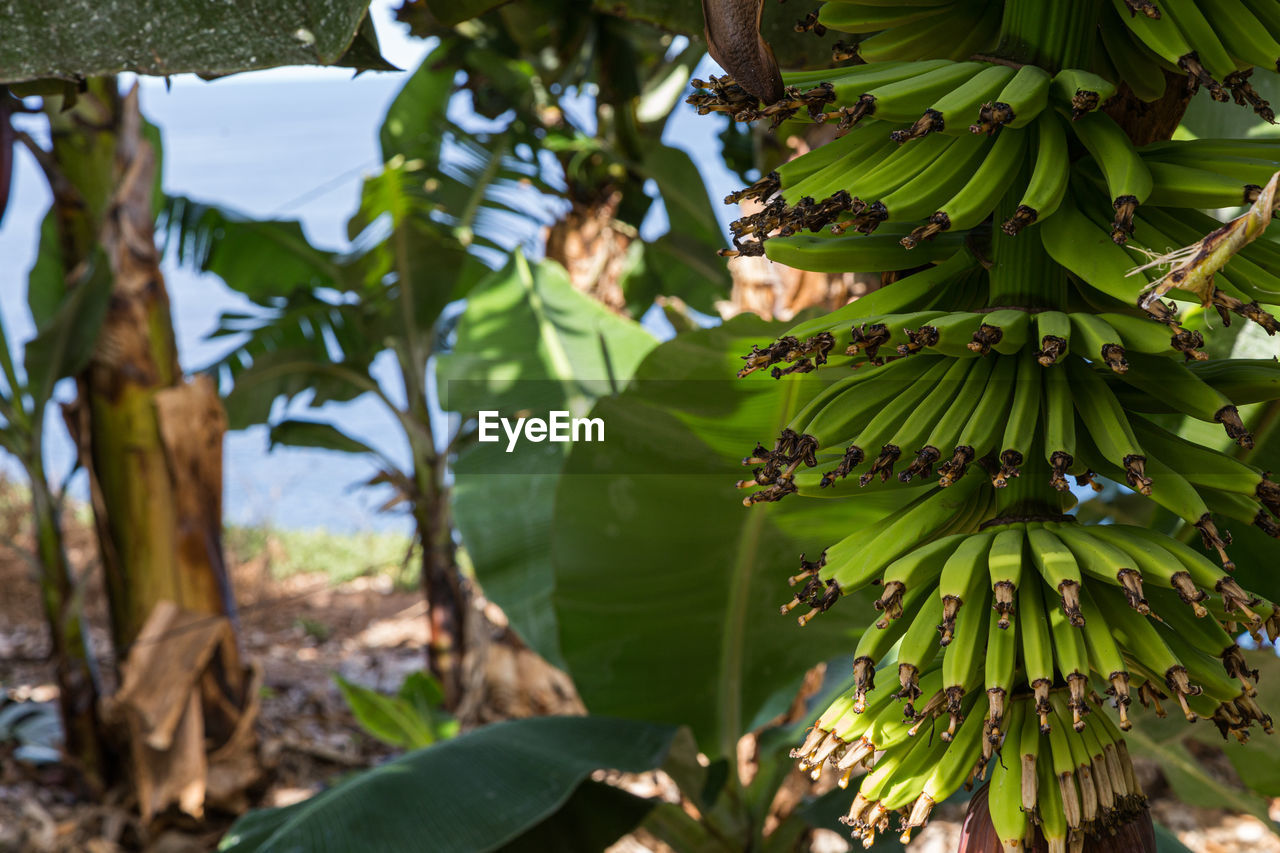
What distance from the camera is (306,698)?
280 centimetres

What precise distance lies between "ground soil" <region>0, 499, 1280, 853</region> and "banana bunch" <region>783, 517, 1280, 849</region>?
0.73 metres

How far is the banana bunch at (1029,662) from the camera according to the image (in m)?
0.31

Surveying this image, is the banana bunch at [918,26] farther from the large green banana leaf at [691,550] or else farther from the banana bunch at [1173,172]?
the large green banana leaf at [691,550]

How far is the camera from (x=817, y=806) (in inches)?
41.0

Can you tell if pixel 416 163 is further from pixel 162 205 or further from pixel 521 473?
pixel 521 473

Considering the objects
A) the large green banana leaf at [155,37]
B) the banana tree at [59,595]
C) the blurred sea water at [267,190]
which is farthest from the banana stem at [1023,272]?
the blurred sea water at [267,190]

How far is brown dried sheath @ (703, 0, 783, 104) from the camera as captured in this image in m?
0.30

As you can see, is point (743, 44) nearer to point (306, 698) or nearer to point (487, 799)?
point (487, 799)

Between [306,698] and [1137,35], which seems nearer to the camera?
[1137,35]

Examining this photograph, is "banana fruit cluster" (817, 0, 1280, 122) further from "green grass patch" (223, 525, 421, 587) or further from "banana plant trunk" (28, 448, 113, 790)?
"green grass patch" (223, 525, 421, 587)

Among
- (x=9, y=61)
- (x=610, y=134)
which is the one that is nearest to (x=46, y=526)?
(x=610, y=134)

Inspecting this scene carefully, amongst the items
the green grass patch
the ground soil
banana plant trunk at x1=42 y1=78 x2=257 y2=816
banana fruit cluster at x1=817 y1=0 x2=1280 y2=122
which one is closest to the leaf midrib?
the ground soil

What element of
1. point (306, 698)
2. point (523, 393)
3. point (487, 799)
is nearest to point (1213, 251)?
point (487, 799)

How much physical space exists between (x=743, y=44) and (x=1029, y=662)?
224 millimetres
